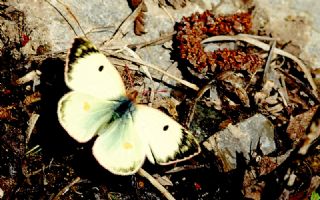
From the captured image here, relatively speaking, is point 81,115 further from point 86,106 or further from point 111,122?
point 111,122

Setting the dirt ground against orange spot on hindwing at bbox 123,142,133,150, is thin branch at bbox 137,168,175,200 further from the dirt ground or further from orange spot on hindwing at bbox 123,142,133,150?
orange spot on hindwing at bbox 123,142,133,150

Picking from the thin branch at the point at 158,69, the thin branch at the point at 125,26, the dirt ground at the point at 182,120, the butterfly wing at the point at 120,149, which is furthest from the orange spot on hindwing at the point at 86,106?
the thin branch at the point at 125,26

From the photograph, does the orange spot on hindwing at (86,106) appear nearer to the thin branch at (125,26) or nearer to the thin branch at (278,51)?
the thin branch at (125,26)

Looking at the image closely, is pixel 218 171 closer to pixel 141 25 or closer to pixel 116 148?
pixel 116 148

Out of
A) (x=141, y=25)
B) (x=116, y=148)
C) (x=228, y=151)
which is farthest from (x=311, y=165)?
(x=141, y=25)

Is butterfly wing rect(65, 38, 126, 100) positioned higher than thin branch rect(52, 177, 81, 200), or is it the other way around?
butterfly wing rect(65, 38, 126, 100)

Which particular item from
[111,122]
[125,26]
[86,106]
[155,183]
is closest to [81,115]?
[86,106]

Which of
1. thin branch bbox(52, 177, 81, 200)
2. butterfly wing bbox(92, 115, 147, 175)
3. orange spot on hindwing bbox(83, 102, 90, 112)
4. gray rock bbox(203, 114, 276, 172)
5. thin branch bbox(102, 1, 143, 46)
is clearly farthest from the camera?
thin branch bbox(102, 1, 143, 46)

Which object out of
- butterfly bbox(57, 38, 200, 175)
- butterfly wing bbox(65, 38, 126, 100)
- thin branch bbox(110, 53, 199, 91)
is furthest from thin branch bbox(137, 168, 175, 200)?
thin branch bbox(110, 53, 199, 91)
